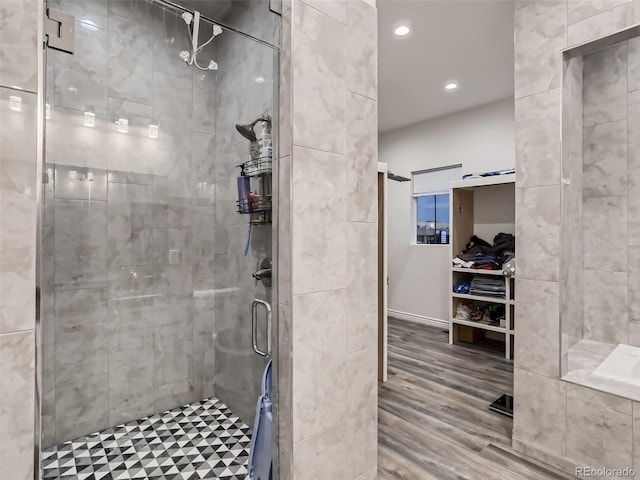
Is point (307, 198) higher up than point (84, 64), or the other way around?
point (84, 64)

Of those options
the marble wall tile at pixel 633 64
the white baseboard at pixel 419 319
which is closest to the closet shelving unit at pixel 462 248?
the white baseboard at pixel 419 319

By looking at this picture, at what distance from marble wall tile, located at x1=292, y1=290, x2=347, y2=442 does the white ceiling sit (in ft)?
7.52

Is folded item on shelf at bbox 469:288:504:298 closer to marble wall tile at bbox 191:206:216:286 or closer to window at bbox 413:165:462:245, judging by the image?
window at bbox 413:165:462:245

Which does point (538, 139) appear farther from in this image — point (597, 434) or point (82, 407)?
point (82, 407)

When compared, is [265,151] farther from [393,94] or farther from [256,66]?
[393,94]

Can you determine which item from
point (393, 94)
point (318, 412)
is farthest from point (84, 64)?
point (393, 94)

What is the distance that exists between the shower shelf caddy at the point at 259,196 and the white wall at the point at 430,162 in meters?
3.70

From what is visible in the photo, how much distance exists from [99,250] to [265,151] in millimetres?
746

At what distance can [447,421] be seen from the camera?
240 cm

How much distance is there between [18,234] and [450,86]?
13.7 ft

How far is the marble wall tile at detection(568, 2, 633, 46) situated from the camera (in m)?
1.68

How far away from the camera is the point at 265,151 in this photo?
54.6 inches

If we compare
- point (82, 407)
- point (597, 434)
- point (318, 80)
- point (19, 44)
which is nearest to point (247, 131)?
point (318, 80)

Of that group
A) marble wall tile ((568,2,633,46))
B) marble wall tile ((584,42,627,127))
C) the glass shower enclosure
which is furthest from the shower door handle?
marble wall tile ((584,42,627,127))
